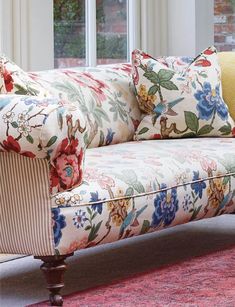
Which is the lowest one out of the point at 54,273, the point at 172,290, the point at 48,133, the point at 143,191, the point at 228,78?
the point at 172,290

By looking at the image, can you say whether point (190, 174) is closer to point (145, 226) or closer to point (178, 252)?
point (145, 226)

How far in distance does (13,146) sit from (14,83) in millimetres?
339

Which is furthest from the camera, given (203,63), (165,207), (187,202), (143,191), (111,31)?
(111,31)

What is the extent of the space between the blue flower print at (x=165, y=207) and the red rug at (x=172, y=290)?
0.20 m

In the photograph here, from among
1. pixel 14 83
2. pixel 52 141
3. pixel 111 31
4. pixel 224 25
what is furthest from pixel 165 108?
pixel 224 25

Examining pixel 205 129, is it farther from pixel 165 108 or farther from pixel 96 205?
pixel 96 205

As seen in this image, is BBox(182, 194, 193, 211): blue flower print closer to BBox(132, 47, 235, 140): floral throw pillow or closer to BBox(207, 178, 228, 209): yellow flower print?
BBox(207, 178, 228, 209): yellow flower print

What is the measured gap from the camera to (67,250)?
2.80 m

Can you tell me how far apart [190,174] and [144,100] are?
71 cm

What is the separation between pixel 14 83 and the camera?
305cm

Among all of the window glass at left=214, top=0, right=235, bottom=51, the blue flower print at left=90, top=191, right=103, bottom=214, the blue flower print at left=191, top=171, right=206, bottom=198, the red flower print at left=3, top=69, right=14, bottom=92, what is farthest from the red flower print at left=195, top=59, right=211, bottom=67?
the window glass at left=214, top=0, right=235, bottom=51

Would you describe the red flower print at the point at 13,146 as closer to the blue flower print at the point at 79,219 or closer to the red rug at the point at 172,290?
the blue flower print at the point at 79,219

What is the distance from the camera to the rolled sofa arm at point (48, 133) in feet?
8.98

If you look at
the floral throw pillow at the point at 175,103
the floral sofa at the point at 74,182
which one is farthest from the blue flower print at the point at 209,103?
the floral sofa at the point at 74,182
